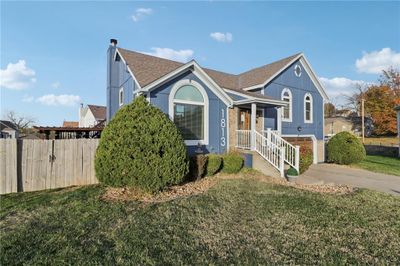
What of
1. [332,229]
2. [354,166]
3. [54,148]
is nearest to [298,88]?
[354,166]

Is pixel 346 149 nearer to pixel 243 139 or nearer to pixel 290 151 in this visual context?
pixel 290 151

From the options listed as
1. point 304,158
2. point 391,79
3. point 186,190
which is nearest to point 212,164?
point 186,190

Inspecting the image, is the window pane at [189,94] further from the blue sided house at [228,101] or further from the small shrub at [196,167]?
the small shrub at [196,167]

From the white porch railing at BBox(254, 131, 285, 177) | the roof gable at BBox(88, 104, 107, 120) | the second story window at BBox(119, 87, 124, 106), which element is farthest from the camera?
the roof gable at BBox(88, 104, 107, 120)

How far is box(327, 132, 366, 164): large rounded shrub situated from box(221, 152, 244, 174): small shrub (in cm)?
808

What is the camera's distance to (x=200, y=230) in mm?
4367

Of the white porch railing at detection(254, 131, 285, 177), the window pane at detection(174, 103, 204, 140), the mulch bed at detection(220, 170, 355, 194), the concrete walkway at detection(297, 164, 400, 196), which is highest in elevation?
the window pane at detection(174, 103, 204, 140)

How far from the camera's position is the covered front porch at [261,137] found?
10211 mm

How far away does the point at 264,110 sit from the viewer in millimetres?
13828

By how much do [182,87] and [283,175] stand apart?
18.7 ft

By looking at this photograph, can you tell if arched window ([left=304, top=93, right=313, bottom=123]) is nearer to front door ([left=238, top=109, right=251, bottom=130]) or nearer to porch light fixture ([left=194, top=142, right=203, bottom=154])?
front door ([left=238, top=109, right=251, bottom=130])

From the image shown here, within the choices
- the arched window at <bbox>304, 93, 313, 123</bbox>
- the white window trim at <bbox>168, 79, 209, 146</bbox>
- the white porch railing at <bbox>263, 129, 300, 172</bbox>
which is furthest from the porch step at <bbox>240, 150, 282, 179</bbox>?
the arched window at <bbox>304, 93, 313, 123</bbox>

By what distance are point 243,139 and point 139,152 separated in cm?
662

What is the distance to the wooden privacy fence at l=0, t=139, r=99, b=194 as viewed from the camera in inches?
271
